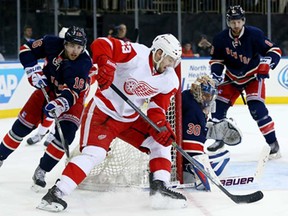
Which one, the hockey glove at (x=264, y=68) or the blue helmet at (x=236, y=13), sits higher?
the blue helmet at (x=236, y=13)

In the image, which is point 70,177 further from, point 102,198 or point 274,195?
point 274,195

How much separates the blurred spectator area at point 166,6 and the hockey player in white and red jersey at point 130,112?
247 inches

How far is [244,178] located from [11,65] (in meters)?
4.16

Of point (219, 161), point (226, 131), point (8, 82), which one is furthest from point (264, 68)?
point (8, 82)

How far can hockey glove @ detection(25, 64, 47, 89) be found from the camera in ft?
13.3

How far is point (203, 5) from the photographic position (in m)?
10.8

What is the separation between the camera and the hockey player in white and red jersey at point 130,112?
11.4 feet

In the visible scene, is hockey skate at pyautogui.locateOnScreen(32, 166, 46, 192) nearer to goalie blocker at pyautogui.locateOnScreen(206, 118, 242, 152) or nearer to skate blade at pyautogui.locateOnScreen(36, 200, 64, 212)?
skate blade at pyautogui.locateOnScreen(36, 200, 64, 212)

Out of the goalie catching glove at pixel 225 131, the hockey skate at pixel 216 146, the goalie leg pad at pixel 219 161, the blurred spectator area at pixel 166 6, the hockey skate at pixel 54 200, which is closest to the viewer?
the hockey skate at pixel 54 200

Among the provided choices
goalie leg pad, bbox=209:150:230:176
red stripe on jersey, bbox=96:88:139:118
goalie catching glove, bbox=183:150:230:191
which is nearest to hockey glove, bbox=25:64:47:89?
red stripe on jersey, bbox=96:88:139:118

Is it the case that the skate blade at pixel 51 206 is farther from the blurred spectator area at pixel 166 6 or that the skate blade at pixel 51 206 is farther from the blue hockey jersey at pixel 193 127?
the blurred spectator area at pixel 166 6

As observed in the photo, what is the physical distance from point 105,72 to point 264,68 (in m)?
1.93

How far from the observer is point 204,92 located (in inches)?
162

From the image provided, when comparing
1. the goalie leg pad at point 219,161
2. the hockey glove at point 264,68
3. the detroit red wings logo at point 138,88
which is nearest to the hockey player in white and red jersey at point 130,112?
the detroit red wings logo at point 138,88
